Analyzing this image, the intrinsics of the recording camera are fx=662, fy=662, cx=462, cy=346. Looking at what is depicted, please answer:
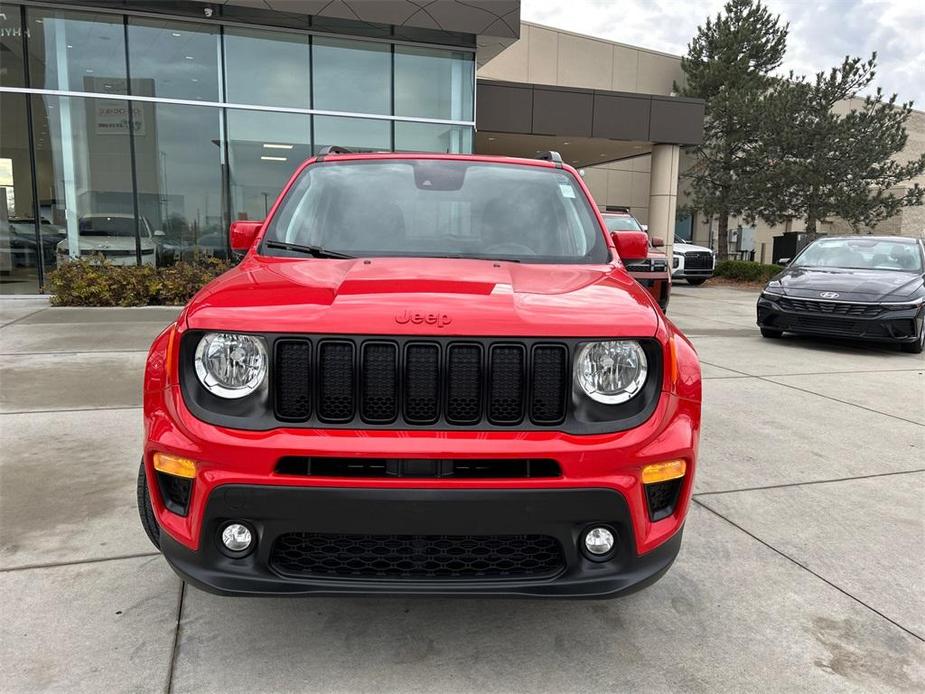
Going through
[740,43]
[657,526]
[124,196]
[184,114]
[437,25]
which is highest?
[740,43]

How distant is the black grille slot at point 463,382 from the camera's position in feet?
6.54

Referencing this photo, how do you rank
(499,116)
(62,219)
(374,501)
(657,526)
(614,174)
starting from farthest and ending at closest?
1. (614,174)
2. (499,116)
3. (62,219)
4. (657,526)
5. (374,501)

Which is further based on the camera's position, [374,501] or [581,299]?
[581,299]

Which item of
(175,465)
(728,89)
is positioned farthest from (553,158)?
(728,89)

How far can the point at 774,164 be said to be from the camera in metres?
22.7

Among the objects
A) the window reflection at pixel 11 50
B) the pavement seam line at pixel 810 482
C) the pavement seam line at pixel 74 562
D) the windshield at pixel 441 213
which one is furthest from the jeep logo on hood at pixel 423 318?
the window reflection at pixel 11 50

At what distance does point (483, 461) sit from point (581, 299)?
2.16ft

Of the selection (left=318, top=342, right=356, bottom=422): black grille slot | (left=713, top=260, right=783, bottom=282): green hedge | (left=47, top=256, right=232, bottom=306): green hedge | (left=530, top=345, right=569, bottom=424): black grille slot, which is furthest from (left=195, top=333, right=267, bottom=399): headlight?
(left=713, top=260, right=783, bottom=282): green hedge

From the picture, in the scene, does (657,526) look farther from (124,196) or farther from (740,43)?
(740,43)

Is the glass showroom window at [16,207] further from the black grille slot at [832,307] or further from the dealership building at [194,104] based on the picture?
the black grille slot at [832,307]

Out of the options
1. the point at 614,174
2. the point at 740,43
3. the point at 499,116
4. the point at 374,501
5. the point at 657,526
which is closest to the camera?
the point at 374,501

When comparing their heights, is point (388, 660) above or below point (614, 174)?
below

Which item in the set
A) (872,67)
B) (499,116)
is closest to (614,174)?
(872,67)

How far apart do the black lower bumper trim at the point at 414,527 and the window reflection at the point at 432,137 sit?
43.6 feet
